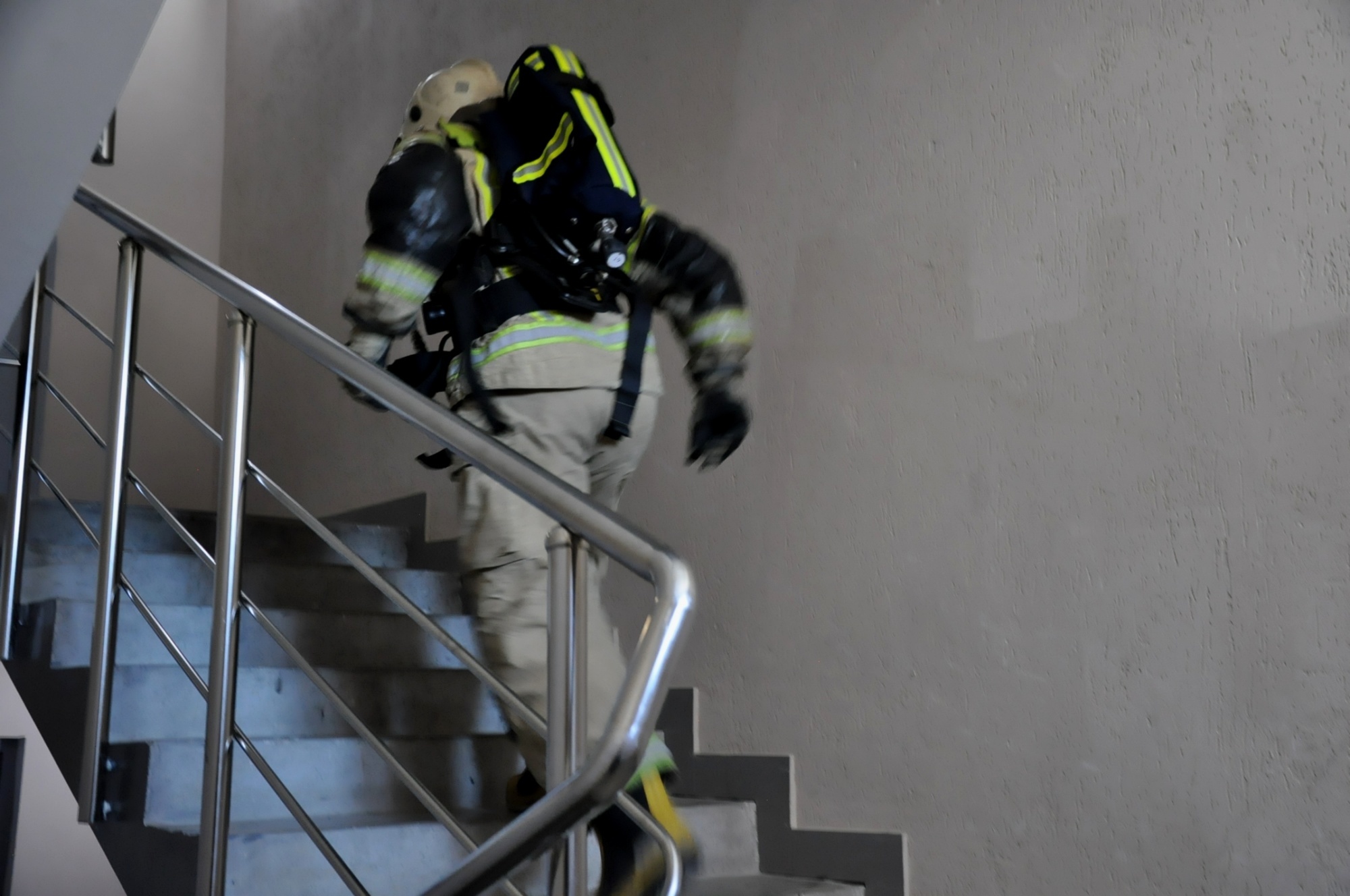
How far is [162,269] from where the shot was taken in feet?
14.6

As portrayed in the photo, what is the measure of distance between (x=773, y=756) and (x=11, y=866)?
7.56ft

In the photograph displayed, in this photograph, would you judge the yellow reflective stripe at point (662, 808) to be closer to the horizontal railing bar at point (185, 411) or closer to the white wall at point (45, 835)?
the horizontal railing bar at point (185, 411)

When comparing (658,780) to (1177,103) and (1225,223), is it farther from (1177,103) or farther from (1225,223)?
(1177,103)

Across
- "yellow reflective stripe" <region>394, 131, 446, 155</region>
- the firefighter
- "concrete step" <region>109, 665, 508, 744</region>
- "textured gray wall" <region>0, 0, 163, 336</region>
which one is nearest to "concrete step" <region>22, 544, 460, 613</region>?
"concrete step" <region>109, 665, 508, 744</region>

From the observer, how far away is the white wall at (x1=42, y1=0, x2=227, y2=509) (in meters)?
4.15

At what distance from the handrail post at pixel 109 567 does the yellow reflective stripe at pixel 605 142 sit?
79 centimetres

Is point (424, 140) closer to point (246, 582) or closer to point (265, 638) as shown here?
point (265, 638)

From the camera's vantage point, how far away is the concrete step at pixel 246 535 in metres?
2.48

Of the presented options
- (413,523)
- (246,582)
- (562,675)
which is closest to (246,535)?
(246,582)

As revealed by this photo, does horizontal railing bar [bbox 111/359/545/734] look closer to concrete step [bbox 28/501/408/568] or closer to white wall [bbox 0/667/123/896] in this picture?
concrete step [bbox 28/501/408/568]

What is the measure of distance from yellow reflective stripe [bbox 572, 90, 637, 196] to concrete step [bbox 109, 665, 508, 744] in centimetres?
95

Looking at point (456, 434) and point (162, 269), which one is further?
point (162, 269)

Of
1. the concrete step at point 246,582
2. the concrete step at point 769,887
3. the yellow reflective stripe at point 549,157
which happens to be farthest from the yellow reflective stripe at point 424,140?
the concrete step at point 769,887

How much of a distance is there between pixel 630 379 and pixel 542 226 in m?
0.27
